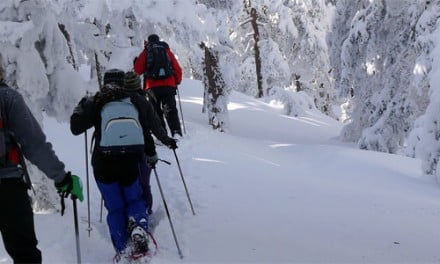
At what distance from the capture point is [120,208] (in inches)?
195

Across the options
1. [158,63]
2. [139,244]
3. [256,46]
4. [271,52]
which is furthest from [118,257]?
[256,46]

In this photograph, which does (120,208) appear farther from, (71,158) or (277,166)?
(277,166)

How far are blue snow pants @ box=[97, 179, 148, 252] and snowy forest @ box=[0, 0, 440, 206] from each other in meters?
1.61

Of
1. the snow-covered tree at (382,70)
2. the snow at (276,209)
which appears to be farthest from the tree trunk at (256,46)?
the snow at (276,209)

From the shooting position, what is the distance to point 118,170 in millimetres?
4832

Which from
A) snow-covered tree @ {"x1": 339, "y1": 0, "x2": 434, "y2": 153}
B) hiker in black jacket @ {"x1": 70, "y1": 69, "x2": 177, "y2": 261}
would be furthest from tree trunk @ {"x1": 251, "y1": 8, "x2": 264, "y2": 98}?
hiker in black jacket @ {"x1": 70, "y1": 69, "x2": 177, "y2": 261}

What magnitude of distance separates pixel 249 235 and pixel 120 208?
5.60 ft

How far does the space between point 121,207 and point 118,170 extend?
40 cm

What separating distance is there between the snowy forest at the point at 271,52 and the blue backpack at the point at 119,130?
1.18 meters

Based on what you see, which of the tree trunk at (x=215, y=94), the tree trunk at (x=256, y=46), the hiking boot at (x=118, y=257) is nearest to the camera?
the hiking boot at (x=118, y=257)

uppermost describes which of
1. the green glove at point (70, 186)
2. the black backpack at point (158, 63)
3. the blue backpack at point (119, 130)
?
the black backpack at point (158, 63)

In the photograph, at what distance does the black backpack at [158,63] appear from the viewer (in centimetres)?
991

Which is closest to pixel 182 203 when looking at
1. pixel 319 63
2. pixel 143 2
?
pixel 143 2

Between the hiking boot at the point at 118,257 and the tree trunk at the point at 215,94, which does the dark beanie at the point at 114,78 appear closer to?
the hiking boot at the point at 118,257
